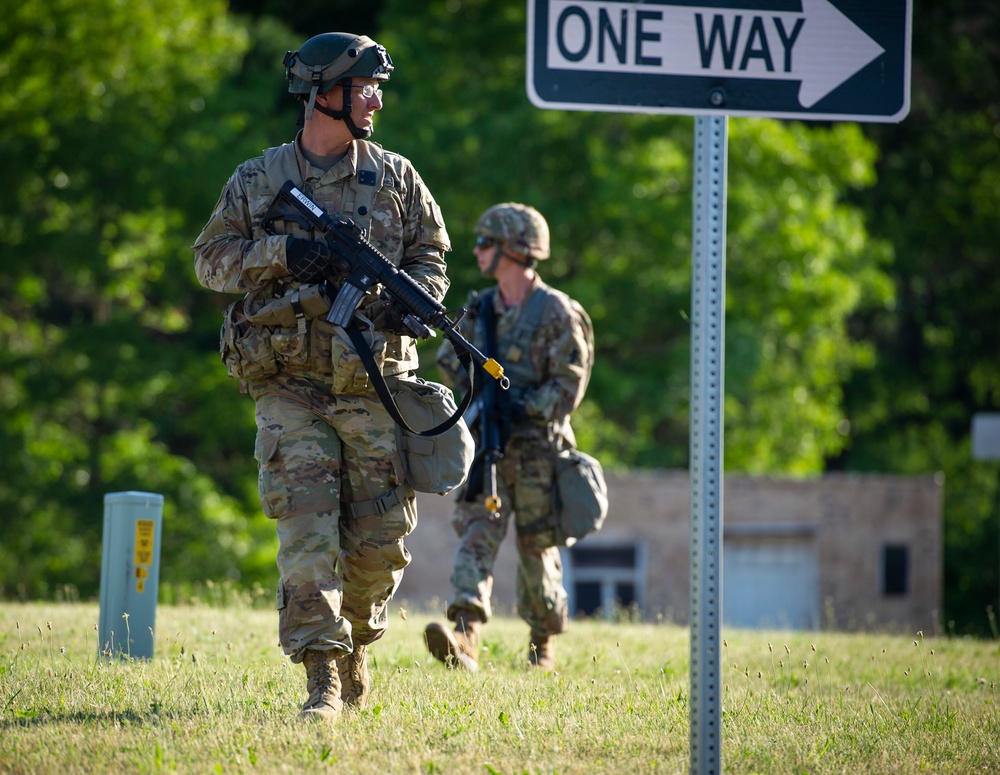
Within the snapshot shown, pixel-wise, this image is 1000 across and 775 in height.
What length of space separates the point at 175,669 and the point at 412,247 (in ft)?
6.61

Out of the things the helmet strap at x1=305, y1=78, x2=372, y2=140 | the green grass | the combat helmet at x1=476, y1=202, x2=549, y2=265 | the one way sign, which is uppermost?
the combat helmet at x1=476, y1=202, x2=549, y2=265

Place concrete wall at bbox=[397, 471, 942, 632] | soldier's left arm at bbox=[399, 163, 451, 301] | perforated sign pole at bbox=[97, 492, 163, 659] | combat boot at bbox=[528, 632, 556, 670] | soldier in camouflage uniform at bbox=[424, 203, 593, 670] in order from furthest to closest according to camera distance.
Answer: concrete wall at bbox=[397, 471, 942, 632] → soldier in camouflage uniform at bbox=[424, 203, 593, 670] → combat boot at bbox=[528, 632, 556, 670] → perforated sign pole at bbox=[97, 492, 163, 659] → soldier's left arm at bbox=[399, 163, 451, 301]

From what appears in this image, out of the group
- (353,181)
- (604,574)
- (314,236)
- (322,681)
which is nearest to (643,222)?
(604,574)

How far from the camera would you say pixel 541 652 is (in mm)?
7113

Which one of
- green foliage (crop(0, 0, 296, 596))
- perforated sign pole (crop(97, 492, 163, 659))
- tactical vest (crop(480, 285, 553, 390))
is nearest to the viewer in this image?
perforated sign pole (crop(97, 492, 163, 659))

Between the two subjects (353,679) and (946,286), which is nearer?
(353,679)

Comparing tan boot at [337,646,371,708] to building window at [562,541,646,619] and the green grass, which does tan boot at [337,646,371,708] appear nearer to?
the green grass

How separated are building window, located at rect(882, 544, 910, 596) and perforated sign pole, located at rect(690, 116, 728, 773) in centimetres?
2465

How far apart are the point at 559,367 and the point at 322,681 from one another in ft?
8.83

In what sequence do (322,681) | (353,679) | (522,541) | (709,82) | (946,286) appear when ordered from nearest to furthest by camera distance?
(709,82)
(322,681)
(353,679)
(522,541)
(946,286)

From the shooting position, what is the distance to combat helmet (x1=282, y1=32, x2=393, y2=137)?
204 inches

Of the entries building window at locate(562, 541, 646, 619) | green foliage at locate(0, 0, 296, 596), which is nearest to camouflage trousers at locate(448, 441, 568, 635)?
green foliage at locate(0, 0, 296, 596)

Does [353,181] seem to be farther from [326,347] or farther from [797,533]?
→ [797,533]

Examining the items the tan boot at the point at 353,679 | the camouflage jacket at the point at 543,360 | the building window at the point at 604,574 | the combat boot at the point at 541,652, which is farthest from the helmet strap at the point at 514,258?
the building window at the point at 604,574
